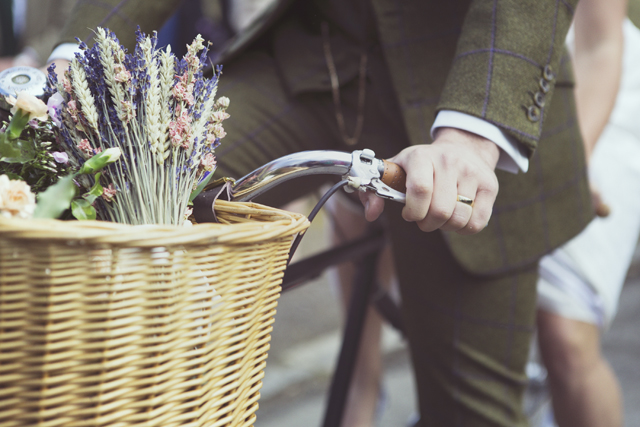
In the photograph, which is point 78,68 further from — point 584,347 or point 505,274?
point 584,347

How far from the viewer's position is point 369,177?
672mm

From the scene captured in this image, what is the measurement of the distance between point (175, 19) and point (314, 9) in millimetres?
1838

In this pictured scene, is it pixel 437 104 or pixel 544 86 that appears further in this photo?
pixel 437 104

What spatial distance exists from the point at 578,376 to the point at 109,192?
4.35ft

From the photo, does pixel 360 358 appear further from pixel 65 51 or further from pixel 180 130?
pixel 180 130

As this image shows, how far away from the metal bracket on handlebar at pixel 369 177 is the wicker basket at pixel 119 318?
0.16 m

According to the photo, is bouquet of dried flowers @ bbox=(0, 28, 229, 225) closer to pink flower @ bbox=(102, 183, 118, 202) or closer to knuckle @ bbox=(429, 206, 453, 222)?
pink flower @ bbox=(102, 183, 118, 202)

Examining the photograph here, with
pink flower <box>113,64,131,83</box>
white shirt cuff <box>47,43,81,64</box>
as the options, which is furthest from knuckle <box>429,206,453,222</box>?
white shirt cuff <box>47,43,81,64</box>

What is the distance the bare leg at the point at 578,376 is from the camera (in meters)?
1.38

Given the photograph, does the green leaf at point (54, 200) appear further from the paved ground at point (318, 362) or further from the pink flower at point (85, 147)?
the paved ground at point (318, 362)

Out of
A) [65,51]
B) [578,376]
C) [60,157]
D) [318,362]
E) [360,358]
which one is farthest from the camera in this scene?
[318,362]

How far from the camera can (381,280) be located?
81.0 inches

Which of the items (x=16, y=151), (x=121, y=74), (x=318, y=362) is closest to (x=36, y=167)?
(x=16, y=151)

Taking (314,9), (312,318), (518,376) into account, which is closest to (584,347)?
(518,376)
